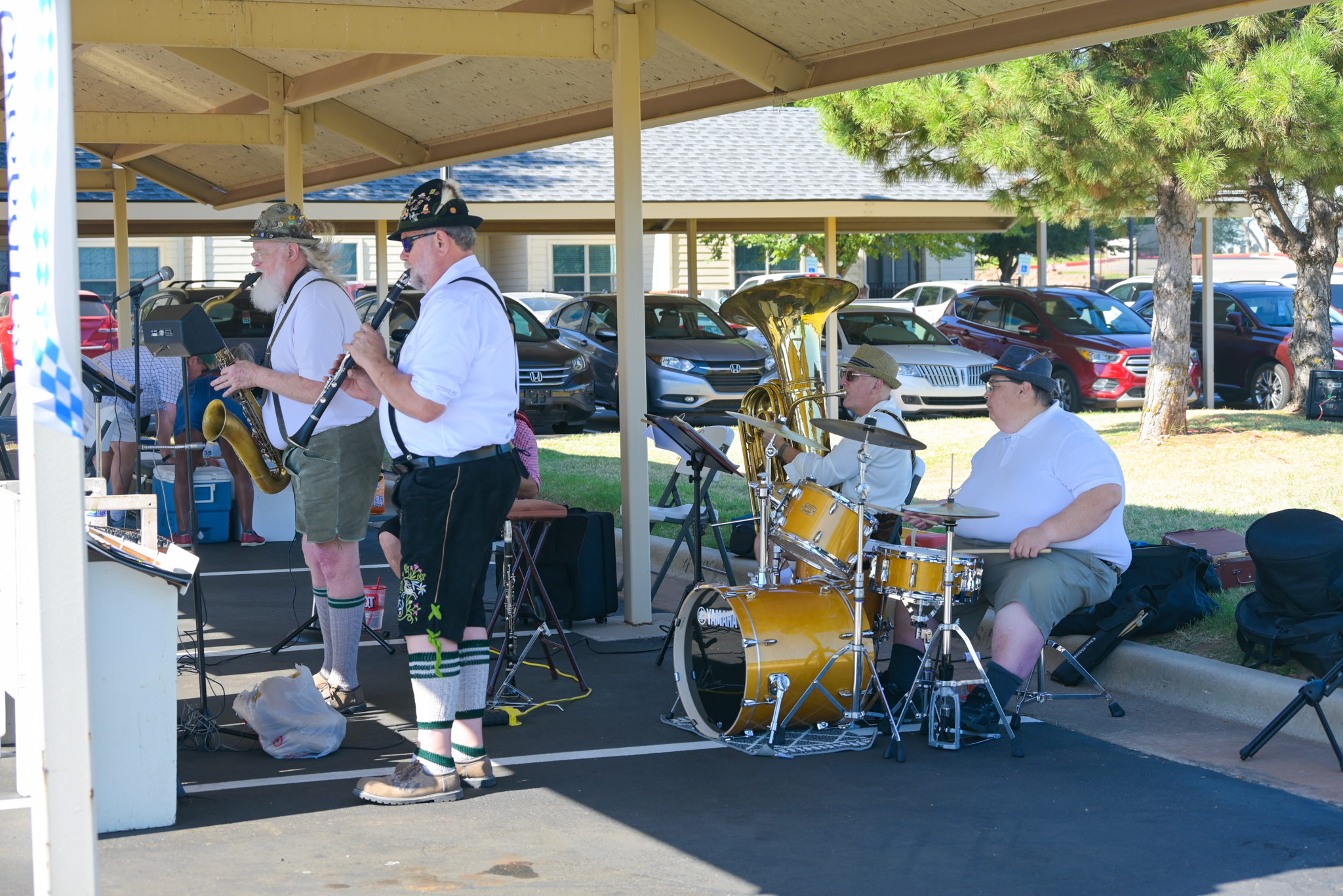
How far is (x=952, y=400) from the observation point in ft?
60.4

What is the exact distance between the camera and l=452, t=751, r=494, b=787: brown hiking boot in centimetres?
476

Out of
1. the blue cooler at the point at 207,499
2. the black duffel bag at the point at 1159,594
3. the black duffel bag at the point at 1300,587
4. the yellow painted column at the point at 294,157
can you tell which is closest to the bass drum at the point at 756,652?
the black duffel bag at the point at 1159,594

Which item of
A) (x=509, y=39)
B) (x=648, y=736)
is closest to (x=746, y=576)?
(x=648, y=736)

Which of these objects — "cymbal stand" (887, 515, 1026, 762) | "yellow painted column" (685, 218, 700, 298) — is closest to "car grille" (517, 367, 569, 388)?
"yellow painted column" (685, 218, 700, 298)

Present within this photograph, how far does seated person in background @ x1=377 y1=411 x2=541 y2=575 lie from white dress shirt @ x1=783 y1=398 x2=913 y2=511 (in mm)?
1349

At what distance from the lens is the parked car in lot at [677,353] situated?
1778cm

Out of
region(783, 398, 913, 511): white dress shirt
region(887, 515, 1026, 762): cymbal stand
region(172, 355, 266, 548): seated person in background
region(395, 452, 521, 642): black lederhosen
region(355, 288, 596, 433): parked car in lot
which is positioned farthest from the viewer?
region(355, 288, 596, 433): parked car in lot

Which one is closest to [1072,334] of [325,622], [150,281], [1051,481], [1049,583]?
[1051,481]

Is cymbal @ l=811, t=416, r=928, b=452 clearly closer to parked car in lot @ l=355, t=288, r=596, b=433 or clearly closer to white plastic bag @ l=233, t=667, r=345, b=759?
white plastic bag @ l=233, t=667, r=345, b=759

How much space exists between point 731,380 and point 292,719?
516 inches

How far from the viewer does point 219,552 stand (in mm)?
9945

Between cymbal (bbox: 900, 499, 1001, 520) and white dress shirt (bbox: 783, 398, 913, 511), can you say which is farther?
white dress shirt (bbox: 783, 398, 913, 511)

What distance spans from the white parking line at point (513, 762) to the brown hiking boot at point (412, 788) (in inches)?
10.8

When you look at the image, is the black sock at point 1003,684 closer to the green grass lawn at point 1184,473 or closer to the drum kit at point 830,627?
the drum kit at point 830,627
